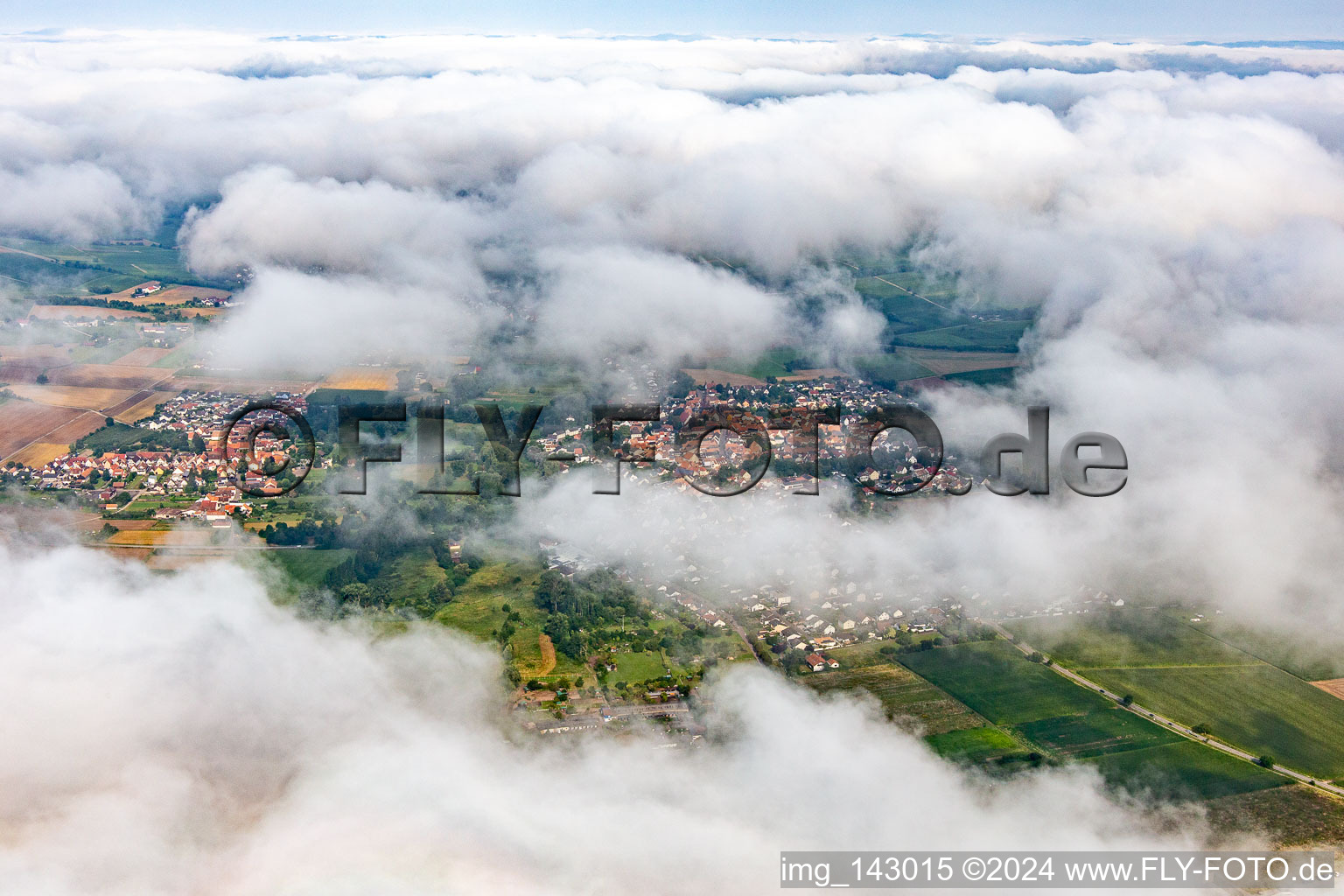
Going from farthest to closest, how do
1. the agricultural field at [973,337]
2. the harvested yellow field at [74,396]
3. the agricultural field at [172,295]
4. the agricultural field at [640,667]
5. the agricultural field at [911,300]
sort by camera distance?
the agricultural field at [911,300] < the agricultural field at [172,295] < the agricultural field at [973,337] < the harvested yellow field at [74,396] < the agricultural field at [640,667]

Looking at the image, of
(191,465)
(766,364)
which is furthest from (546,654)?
(766,364)

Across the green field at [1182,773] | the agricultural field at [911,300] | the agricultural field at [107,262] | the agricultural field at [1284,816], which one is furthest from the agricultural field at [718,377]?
the agricultural field at [107,262]

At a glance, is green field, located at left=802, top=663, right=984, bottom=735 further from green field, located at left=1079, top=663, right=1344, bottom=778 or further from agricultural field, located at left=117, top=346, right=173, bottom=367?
agricultural field, located at left=117, top=346, right=173, bottom=367

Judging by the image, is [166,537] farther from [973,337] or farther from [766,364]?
[973,337]

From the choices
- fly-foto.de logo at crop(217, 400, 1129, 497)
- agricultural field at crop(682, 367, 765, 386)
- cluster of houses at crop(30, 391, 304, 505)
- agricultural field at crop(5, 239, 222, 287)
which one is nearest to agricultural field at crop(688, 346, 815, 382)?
agricultural field at crop(682, 367, 765, 386)

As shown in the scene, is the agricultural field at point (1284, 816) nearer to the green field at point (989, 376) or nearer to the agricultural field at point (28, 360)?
the green field at point (989, 376)

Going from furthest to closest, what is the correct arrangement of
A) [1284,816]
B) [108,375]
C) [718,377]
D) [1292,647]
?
[718,377] → [108,375] → [1292,647] → [1284,816]
